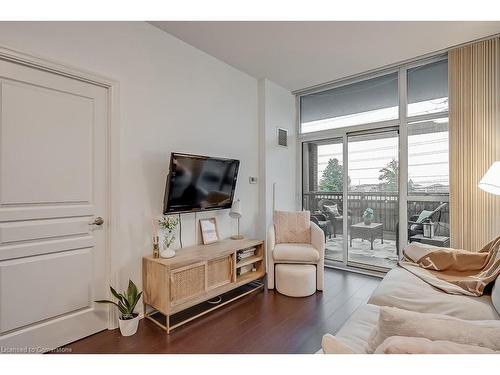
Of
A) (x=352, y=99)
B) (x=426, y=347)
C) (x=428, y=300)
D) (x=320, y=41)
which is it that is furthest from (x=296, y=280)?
(x=352, y=99)

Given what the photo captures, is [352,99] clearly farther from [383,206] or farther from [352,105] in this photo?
[383,206]

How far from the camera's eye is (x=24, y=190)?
1830 mm

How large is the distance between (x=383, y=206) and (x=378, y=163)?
2.02ft

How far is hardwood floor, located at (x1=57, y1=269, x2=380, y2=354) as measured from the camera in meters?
1.95

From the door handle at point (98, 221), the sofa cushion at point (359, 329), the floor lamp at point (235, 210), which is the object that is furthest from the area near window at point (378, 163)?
the door handle at point (98, 221)

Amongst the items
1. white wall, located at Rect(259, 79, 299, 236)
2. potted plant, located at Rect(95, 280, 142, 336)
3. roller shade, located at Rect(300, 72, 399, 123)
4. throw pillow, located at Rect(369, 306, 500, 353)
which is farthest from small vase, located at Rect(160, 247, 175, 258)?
roller shade, located at Rect(300, 72, 399, 123)

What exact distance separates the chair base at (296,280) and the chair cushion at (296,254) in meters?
0.08

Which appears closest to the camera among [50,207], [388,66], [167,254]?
[50,207]

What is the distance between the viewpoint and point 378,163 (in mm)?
3664

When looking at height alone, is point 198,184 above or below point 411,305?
above

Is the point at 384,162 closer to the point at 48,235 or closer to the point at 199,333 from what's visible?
the point at 199,333

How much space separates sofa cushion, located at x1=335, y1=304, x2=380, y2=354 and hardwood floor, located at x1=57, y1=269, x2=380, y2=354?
1.78ft

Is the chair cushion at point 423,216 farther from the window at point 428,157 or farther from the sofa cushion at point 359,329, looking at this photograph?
the sofa cushion at point 359,329
